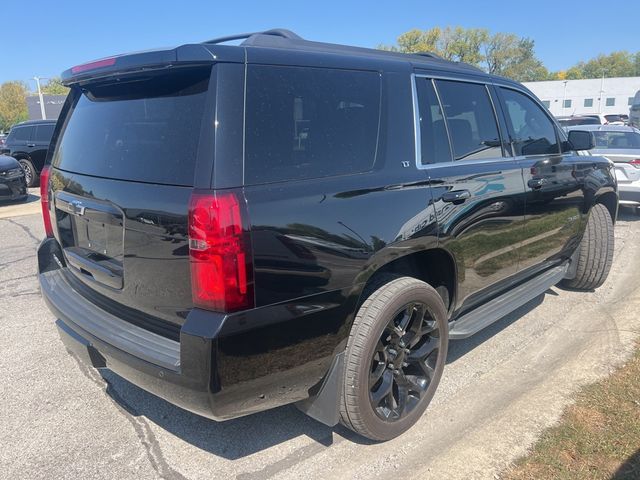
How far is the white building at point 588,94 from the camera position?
2331 inches

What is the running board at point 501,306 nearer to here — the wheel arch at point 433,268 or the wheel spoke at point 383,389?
the wheel arch at point 433,268

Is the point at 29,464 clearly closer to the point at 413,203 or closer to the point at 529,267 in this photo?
the point at 413,203

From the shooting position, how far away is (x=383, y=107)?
2.65m

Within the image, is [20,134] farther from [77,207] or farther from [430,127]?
[430,127]

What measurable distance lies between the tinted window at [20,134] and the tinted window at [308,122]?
573 inches

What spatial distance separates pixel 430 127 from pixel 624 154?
7237 mm

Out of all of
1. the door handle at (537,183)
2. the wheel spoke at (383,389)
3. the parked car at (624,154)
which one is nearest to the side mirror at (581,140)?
the door handle at (537,183)

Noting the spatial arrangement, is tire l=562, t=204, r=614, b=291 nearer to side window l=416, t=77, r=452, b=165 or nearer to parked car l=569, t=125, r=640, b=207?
side window l=416, t=77, r=452, b=165

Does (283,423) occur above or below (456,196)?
below

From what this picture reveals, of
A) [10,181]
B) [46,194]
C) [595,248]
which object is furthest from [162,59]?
[10,181]

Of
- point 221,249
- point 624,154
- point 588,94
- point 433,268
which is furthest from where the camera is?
point 588,94

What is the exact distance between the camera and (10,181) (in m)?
10.4

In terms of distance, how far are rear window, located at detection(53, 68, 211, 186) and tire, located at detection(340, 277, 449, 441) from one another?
3.61ft

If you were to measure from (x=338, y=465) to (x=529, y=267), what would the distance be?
87.8 inches
